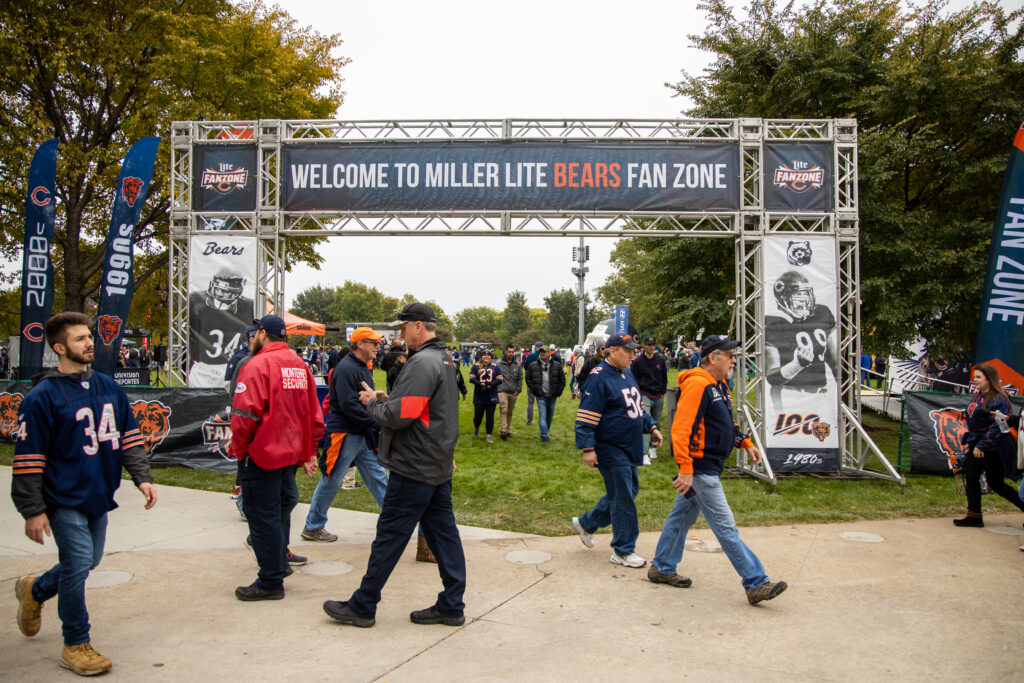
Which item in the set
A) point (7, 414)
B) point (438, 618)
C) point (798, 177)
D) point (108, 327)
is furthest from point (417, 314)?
point (7, 414)

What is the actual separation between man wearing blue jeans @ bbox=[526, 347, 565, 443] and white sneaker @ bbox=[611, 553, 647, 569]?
24.7ft

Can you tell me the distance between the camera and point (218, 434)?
10.0m

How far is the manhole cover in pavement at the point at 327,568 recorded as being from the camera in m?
5.33

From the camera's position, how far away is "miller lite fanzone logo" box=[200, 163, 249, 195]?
10734 millimetres

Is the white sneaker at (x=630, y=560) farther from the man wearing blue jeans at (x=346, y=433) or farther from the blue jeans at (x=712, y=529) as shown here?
the man wearing blue jeans at (x=346, y=433)

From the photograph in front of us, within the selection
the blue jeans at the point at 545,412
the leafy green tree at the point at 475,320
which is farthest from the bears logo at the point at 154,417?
the leafy green tree at the point at 475,320

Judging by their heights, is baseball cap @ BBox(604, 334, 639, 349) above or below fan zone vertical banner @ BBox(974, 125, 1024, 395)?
below

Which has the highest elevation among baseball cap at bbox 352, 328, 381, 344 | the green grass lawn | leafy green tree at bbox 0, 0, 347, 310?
leafy green tree at bbox 0, 0, 347, 310

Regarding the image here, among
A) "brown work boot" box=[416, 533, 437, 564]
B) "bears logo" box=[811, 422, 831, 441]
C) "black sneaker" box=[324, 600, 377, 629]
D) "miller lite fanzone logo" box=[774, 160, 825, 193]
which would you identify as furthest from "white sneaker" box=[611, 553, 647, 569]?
"miller lite fanzone logo" box=[774, 160, 825, 193]

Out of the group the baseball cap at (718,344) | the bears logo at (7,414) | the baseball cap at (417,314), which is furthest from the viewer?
the bears logo at (7,414)

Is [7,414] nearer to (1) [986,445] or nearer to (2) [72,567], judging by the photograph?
(2) [72,567]

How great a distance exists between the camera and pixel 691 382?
506 cm

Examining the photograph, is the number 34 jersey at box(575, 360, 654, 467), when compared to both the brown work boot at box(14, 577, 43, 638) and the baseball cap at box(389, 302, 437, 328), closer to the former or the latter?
the baseball cap at box(389, 302, 437, 328)

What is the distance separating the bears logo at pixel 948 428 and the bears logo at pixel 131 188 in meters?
12.7
